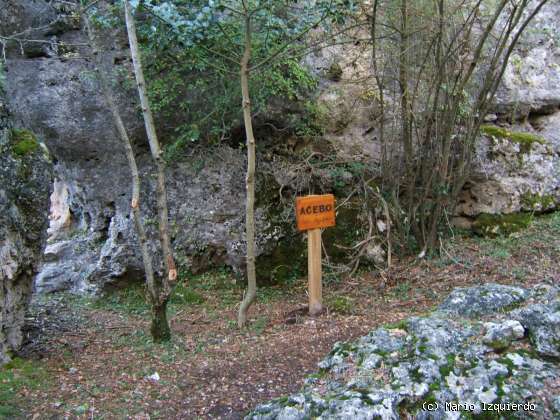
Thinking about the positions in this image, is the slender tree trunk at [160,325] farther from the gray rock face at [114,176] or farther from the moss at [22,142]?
the gray rock face at [114,176]

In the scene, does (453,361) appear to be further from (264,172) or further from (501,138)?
(501,138)

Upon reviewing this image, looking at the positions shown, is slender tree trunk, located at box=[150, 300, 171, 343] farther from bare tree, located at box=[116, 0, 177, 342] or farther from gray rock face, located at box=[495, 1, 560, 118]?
gray rock face, located at box=[495, 1, 560, 118]

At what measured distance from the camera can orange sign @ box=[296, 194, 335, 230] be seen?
5.38 metres

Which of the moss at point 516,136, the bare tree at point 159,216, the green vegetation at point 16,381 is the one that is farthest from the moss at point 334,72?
the green vegetation at point 16,381

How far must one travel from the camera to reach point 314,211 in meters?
5.46

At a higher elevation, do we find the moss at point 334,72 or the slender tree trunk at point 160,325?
the moss at point 334,72

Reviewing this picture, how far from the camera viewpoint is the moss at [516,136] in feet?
27.2

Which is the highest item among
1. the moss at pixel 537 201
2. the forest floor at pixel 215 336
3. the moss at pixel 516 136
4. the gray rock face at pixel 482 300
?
the moss at pixel 516 136

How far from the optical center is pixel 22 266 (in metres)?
4.56

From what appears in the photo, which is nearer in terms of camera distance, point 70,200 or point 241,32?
point 241,32

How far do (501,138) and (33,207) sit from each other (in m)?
7.21

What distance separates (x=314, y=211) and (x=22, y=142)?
3021 millimetres

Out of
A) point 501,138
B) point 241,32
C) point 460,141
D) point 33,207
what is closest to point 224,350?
point 33,207

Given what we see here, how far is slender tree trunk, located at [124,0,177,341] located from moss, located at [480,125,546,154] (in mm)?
5808
